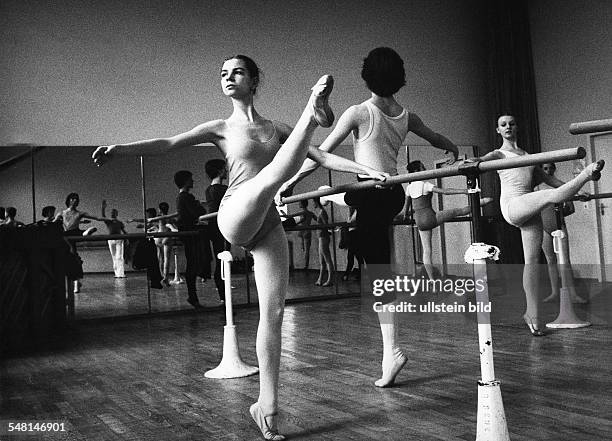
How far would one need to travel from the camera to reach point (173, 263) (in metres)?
6.30

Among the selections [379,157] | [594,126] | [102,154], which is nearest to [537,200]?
[379,157]

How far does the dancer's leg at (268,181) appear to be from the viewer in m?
1.85

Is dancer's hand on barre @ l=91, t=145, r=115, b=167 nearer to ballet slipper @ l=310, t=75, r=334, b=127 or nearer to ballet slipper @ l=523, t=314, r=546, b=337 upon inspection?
ballet slipper @ l=310, t=75, r=334, b=127

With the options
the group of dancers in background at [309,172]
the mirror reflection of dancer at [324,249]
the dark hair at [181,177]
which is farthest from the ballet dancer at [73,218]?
the group of dancers in background at [309,172]

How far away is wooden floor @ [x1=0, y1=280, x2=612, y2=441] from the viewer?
7.06ft

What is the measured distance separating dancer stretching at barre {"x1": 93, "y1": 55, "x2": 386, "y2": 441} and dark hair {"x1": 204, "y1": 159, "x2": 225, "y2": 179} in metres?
3.76

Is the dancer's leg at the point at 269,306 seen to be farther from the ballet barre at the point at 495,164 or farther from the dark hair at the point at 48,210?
the dark hair at the point at 48,210

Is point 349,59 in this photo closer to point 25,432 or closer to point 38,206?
point 38,206

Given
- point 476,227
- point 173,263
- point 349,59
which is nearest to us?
point 476,227

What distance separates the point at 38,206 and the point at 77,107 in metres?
1.01

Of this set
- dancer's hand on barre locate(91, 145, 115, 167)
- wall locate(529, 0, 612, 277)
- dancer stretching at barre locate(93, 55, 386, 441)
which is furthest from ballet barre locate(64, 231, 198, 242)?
wall locate(529, 0, 612, 277)

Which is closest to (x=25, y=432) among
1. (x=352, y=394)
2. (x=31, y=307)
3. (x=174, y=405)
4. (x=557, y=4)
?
(x=174, y=405)

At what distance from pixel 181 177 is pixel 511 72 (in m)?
4.12

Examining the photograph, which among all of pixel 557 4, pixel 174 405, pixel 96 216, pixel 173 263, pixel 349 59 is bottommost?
pixel 174 405
